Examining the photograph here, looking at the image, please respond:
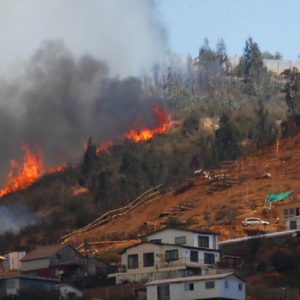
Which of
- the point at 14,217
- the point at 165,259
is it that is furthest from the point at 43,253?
the point at 14,217

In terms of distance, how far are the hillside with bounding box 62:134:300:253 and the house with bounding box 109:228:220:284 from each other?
14.4 m

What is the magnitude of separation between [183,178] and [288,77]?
40.1 m

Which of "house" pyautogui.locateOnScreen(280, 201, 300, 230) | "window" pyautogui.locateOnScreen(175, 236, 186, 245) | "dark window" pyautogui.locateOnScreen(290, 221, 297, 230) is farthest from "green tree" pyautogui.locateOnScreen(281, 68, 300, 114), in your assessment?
"window" pyautogui.locateOnScreen(175, 236, 186, 245)

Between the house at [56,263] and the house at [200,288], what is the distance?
16.1 meters

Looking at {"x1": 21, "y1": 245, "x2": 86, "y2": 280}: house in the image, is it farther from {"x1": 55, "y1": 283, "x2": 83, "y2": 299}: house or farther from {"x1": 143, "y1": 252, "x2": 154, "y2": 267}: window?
{"x1": 55, "y1": 283, "x2": 83, "y2": 299}: house

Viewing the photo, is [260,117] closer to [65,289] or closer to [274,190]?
[274,190]

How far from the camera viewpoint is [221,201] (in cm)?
13338

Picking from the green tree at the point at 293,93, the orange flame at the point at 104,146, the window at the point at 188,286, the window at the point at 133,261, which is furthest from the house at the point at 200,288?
the green tree at the point at 293,93

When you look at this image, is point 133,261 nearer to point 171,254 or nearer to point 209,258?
point 171,254

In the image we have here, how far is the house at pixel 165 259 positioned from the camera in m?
97.9

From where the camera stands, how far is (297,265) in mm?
98250

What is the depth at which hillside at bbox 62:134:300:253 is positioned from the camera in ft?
407

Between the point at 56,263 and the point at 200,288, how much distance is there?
20.2m

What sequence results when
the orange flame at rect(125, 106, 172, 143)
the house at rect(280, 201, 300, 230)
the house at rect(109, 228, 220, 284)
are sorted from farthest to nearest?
the orange flame at rect(125, 106, 172, 143), the house at rect(280, 201, 300, 230), the house at rect(109, 228, 220, 284)
